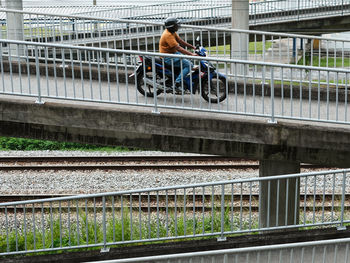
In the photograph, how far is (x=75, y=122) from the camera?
1000 cm

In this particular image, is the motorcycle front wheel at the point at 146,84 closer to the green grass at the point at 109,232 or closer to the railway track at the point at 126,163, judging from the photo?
the green grass at the point at 109,232

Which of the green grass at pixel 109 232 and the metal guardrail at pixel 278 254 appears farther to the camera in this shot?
the green grass at pixel 109 232

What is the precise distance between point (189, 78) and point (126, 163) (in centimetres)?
642

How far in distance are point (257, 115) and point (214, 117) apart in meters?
0.65

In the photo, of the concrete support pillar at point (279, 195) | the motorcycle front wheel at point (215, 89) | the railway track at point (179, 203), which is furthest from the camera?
the railway track at point (179, 203)

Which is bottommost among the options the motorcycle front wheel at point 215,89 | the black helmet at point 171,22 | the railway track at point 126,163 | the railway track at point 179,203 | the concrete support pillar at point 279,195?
the railway track at point 179,203

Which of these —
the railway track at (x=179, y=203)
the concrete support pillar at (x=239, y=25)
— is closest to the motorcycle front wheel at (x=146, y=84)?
the railway track at (x=179, y=203)

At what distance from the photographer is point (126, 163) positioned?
16594 millimetres

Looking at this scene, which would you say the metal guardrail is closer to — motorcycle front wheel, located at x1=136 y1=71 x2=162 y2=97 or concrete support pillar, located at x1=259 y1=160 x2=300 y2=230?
concrete support pillar, located at x1=259 y1=160 x2=300 y2=230

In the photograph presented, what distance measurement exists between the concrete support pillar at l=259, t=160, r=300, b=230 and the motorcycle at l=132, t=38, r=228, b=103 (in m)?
1.44

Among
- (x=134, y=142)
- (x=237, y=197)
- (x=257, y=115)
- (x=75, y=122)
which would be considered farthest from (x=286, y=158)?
(x=237, y=197)

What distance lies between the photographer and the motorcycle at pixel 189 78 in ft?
34.1

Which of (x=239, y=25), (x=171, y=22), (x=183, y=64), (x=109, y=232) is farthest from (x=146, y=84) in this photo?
(x=239, y=25)

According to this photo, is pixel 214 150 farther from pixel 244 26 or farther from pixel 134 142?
pixel 244 26
